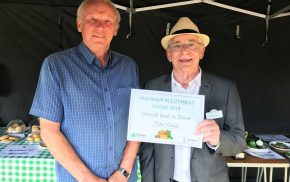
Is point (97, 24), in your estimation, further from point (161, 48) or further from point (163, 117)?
point (161, 48)

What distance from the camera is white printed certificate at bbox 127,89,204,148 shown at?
5.51ft

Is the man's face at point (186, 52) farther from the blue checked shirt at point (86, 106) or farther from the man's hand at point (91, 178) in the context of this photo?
the man's hand at point (91, 178)

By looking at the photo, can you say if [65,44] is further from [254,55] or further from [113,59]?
[254,55]

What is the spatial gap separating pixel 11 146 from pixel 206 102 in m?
2.24

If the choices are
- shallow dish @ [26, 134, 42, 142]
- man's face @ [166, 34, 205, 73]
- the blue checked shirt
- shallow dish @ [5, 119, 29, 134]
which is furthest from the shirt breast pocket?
shallow dish @ [5, 119, 29, 134]

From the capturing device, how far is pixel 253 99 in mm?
4297

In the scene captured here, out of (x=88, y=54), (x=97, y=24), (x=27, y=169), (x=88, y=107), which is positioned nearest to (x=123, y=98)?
(x=88, y=107)

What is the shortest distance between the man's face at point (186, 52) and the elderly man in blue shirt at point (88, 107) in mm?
384

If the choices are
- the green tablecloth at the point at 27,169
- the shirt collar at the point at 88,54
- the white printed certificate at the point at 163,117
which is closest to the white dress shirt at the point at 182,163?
the white printed certificate at the point at 163,117

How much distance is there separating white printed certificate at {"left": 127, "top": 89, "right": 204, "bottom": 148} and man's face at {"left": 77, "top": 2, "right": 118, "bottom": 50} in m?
0.38

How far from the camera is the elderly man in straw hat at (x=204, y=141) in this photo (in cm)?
178

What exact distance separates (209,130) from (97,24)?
0.94 metres

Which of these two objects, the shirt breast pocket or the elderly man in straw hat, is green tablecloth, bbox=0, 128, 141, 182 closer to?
the elderly man in straw hat

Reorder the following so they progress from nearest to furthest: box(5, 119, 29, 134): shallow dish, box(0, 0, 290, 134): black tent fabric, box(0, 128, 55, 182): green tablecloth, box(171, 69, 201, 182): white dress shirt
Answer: box(171, 69, 201, 182): white dress shirt, box(0, 128, 55, 182): green tablecloth, box(5, 119, 29, 134): shallow dish, box(0, 0, 290, 134): black tent fabric
